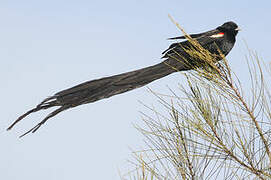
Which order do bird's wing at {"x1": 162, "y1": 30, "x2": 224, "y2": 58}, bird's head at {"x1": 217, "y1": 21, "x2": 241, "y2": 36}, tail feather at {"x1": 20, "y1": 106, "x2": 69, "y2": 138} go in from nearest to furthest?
tail feather at {"x1": 20, "y1": 106, "x2": 69, "y2": 138} < bird's wing at {"x1": 162, "y1": 30, "x2": 224, "y2": 58} < bird's head at {"x1": 217, "y1": 21, "x2": 241, "y2": 36}

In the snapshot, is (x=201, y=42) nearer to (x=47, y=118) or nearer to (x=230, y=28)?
(x=230, y=28)

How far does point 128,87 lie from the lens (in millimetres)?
1684

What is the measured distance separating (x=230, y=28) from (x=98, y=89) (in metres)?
1.22

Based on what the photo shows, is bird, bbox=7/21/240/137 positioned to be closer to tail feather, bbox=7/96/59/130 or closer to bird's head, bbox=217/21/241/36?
tail feather, bbox=7/96/59/130

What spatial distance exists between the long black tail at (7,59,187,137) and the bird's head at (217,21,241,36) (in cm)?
77

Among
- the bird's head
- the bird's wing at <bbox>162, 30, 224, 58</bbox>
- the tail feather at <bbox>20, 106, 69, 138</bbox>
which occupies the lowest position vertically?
the tail feather at <bbox>20, 106, 69, 138</bbox>

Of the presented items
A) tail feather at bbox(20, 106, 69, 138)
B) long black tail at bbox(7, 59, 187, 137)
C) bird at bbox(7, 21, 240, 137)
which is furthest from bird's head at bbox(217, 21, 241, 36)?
tail feather at bbox(20, 106, 69, 138)

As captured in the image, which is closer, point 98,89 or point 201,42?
point 98,89

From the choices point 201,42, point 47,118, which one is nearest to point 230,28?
point 201,42

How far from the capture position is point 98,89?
64.2 inches

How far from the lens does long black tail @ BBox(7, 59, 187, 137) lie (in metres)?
1.52

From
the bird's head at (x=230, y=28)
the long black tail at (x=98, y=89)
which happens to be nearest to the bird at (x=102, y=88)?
the long black tail at (x=98, y=89)

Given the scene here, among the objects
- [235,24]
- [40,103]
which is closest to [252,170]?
[40,103]

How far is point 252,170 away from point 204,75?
47 centimetres
